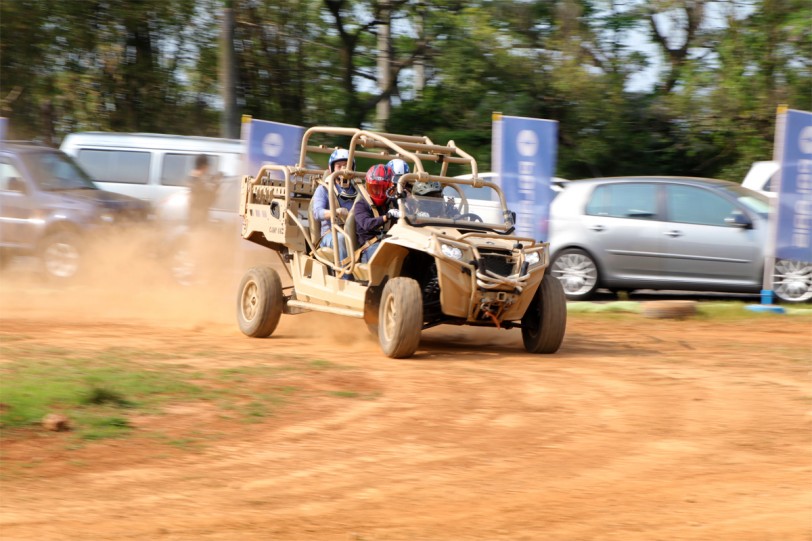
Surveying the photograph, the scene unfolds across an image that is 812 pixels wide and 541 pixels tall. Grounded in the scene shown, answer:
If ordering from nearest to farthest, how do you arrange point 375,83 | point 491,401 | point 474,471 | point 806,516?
point 806,516 → point 474,471 → point 491,401 → point 375,83

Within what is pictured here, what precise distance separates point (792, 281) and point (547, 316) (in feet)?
18.7

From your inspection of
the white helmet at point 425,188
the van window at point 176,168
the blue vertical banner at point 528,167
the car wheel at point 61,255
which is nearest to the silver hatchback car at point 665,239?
the blue vertical banner at point 528,167

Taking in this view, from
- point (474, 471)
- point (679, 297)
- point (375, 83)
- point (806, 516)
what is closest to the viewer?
point (806, 516)

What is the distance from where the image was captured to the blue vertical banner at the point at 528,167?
14.6 metres

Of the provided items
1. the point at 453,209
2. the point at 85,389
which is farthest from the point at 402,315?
the point at 85,389

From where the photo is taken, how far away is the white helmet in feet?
34.0

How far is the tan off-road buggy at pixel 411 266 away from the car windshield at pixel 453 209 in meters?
0.01

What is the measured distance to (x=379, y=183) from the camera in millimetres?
10555

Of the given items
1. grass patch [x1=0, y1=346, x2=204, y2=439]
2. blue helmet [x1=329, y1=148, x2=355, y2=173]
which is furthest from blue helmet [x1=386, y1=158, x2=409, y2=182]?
grass patch [x1=0, y1=346, x2=204, y2=439]

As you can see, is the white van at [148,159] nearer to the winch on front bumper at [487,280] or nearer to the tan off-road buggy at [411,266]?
the tan off-road buggy at [411,266]

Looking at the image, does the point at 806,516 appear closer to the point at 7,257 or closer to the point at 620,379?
the point at 620,379

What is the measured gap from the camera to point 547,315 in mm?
10117

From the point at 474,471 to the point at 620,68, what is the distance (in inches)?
868

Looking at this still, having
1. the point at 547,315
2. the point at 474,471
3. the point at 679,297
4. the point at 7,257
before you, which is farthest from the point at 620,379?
the point at 7,257
